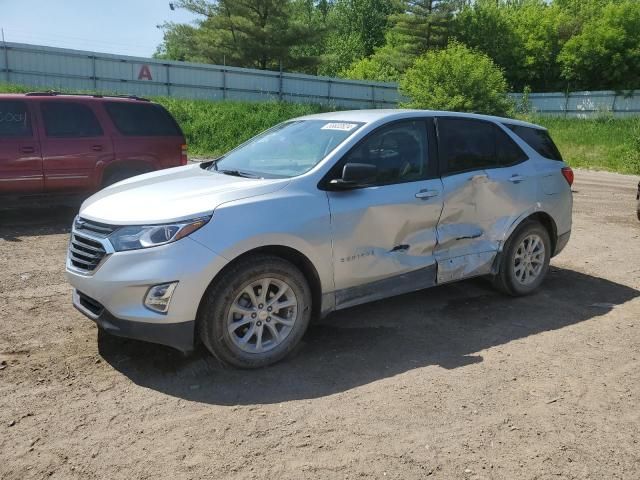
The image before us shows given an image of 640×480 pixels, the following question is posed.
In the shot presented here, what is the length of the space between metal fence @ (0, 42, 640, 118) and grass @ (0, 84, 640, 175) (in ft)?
8.06

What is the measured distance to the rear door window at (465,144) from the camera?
5055mm

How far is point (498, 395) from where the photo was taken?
12.1ft

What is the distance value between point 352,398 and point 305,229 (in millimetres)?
1172

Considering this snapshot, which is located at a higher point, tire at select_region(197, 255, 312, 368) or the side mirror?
the side mirror

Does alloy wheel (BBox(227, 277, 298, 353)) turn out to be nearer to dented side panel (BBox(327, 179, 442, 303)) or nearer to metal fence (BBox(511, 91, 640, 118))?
dented side panel (BBox(327, 179, 442, 303))

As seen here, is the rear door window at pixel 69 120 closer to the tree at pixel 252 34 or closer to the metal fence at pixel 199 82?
the metal fence at pixel 199 82

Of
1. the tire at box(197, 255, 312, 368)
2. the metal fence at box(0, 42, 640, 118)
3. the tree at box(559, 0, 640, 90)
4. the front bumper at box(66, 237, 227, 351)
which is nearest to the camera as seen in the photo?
the front bumper at box(66, 237, 227, 351)

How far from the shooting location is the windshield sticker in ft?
15.3

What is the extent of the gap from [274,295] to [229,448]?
119cm

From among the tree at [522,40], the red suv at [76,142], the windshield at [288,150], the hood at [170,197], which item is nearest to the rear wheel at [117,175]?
the red suv at [76,142]

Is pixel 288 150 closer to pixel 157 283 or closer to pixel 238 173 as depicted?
pixel 238 173

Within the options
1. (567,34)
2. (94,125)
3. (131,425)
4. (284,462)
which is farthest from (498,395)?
(567,34)

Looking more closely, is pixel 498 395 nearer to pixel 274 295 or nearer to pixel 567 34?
pixel 274 295

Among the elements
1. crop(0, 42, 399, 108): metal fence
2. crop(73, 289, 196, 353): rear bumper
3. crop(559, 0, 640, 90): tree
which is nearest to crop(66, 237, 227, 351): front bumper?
crop(73, 289, 196, 353): rear bumper
